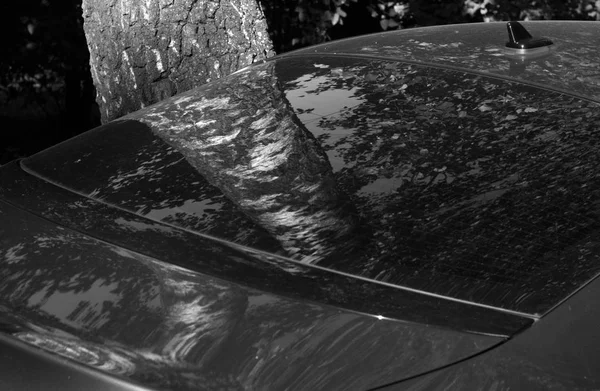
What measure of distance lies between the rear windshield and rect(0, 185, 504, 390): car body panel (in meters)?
0.17

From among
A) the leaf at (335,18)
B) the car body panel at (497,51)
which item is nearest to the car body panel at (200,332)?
the car body panel at (497,51)

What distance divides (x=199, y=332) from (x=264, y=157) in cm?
70

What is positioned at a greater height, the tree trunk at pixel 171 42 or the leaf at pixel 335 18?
the tree trunk at pixel 171 42

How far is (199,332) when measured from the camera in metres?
1.50

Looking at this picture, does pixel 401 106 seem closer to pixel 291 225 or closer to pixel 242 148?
pixel 242 148

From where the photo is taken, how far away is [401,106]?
2.22 m

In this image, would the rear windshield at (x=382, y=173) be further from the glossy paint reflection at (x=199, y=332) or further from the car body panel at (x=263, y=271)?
the glossy paint reflection at (x=199, y=332)

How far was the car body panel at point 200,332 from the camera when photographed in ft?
4.64

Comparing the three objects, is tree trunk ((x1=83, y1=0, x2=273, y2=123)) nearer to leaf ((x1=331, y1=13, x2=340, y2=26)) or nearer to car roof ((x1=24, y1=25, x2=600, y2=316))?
car roof ((x1=24, y1=25, x2=600, y2=316))

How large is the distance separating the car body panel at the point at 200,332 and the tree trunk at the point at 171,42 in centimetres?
255

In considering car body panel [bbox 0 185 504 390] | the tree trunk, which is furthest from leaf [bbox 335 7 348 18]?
car body panel [bbox 0 185 504 390]

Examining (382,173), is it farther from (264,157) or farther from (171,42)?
(171,42)

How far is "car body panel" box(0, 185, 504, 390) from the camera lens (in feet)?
4.64

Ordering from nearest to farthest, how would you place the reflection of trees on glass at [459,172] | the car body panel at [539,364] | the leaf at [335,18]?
1. the car body panel at [539,364]
2. the reflection of trees on glass at [459,172]
3. the leaf at [335,18]
